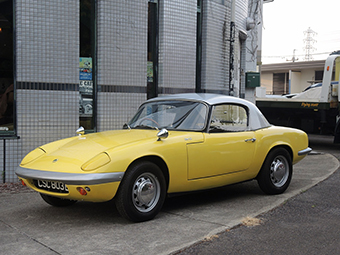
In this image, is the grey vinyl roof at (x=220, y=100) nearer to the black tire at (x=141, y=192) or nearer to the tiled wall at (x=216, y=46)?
the black tire at (x=141, y=192)

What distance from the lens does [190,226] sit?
4.53 m

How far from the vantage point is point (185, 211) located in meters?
5.22

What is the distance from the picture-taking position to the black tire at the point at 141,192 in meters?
4.49

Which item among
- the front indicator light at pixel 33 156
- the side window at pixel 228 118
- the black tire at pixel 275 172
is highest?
the side window at pixel 228 118

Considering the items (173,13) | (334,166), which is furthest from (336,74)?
(173,13)

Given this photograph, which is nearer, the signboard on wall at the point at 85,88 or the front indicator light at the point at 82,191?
the front indicator light at the point at 82,191

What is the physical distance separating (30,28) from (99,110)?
2.03m

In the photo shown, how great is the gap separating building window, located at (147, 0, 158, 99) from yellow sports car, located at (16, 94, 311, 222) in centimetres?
343

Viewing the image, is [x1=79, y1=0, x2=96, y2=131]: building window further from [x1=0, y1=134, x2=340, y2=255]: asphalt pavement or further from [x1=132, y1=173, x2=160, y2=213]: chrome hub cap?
[x1=132, y1=173, x2=160, y2=213]: chrome hub cap

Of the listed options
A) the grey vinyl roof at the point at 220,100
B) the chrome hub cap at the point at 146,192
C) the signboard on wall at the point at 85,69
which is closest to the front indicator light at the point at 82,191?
the chrome hub cap at the point at 146,192

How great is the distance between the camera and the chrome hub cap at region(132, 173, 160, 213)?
15.2 feet

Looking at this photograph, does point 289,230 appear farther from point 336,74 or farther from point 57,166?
point 336,74

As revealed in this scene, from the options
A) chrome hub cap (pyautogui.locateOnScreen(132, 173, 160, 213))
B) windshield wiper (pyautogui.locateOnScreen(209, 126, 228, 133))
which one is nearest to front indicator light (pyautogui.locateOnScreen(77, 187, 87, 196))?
chrome hub cap (pyautogui.locateOnScreen(132, 173, 160, 213))

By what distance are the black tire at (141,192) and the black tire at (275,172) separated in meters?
1.91
